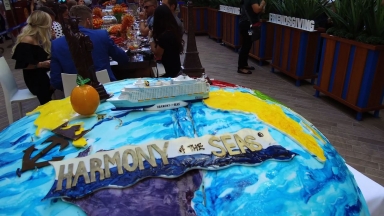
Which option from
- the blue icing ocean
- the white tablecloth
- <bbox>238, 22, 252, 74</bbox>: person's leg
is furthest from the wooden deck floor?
the blue icing ocean

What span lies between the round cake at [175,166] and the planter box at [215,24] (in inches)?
324

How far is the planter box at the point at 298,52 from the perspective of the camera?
5289 mm

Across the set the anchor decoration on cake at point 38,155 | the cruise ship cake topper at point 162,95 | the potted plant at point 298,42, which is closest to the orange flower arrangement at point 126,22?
the potted plant at point 298,42

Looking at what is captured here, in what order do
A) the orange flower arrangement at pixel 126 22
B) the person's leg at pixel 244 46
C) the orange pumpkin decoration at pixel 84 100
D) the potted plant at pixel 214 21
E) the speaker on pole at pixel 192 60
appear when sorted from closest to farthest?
the orange pumpkin decoration at pixel 84 100, the speaker on pole at pixel 192 60, the orange flower arrangement at pixel 126 22, the person's leg at pixel 244 46, the potted plant at pixel 214 21

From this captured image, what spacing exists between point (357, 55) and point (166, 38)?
8.03ft

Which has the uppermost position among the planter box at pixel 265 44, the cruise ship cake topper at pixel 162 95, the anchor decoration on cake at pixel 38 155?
the cruise ship cake topper at pixel 162 95

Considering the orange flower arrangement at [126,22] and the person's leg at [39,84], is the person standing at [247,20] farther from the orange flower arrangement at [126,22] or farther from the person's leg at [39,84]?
the person's leg at [39,84]

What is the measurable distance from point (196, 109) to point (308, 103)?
3778 millimetres

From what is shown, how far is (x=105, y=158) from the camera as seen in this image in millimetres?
1080

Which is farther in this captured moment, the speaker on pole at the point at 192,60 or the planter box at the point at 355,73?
the planter box at the point at 355,73

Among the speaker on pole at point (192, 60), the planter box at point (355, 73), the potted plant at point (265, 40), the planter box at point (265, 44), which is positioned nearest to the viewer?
the speaker on pole at point (192, 60)

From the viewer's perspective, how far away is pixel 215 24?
9562 mm

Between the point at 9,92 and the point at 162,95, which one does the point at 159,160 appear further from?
the point at 9,92

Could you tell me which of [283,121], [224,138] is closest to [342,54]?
[283,121]
